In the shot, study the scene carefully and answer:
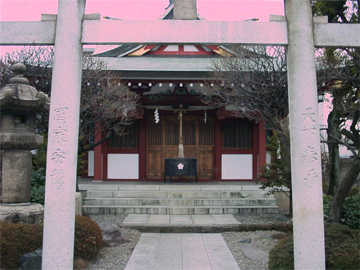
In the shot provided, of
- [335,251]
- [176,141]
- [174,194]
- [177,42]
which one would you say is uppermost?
[177,42]

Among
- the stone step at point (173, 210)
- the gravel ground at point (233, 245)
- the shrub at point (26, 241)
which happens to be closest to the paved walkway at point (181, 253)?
the gravel ground at point (233, 245)

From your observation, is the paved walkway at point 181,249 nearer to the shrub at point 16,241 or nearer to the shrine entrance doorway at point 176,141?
the shrub at point 16,241

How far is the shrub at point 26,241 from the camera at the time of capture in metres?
4.65

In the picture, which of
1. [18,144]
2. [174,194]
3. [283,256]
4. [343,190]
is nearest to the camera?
[283,256]

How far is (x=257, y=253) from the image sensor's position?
619 centimetres

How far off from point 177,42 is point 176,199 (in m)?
6.90

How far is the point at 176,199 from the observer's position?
1037 cm

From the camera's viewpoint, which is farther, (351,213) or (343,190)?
(351,213)

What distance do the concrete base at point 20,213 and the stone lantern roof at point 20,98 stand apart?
172 centimetres

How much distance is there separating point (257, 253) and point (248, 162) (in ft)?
23.9

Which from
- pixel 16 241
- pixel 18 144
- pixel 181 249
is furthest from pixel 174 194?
pixel 16 241

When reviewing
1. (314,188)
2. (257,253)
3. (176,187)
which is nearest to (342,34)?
(314,188)

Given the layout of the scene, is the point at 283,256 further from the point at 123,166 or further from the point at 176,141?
the point at 123,166

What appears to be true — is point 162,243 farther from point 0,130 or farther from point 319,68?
point 319,68
